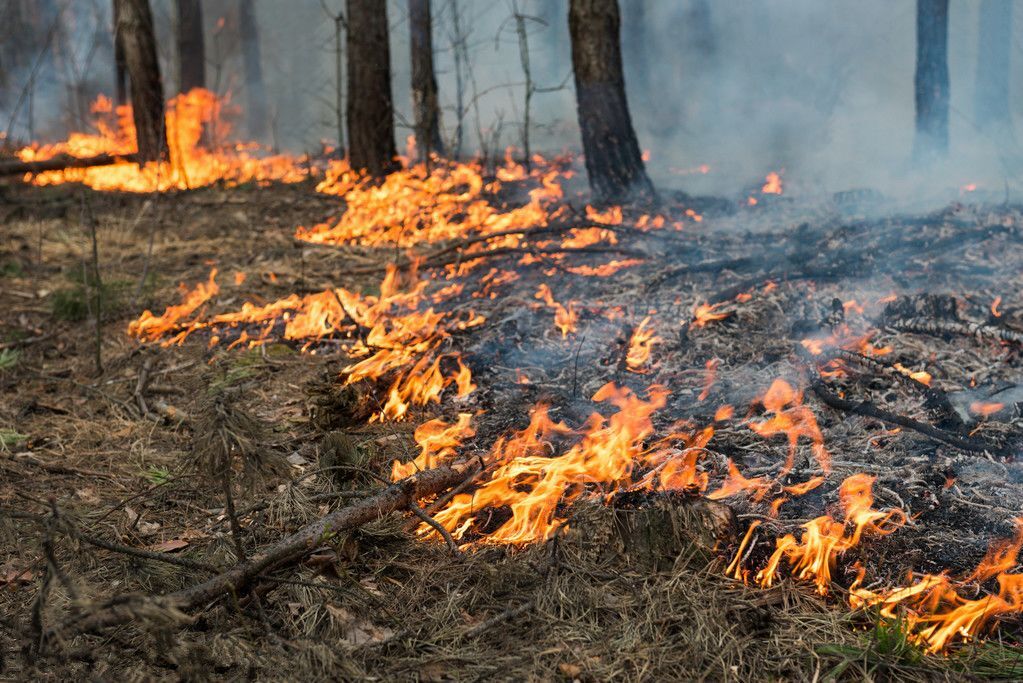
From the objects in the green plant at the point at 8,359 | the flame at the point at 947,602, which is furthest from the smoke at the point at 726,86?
the flame at the point at 947,602

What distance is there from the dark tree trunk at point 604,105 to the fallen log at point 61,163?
6.28 meters

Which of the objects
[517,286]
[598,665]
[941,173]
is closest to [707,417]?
[598,665]

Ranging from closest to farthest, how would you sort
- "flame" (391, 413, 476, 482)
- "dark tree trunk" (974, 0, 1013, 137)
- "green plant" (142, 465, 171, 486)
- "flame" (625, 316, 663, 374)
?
"flame" (391, 413, 476, 482) < "green plant" (142, 465, 171, 486) < "flame" (625, 316, 663, 374) < "dark tree trunk" (974, 0, 1013, 137)

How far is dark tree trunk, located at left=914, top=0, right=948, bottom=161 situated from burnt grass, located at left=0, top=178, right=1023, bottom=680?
3.30 m

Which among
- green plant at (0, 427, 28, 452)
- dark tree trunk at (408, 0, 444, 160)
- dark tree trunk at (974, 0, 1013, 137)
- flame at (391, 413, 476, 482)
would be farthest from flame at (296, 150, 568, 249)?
dark tree trunk at (974, 0, 1013, 137)

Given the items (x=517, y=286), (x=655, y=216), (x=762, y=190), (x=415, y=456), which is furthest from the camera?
(x=762, y=190)

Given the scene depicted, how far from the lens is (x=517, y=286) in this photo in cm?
562

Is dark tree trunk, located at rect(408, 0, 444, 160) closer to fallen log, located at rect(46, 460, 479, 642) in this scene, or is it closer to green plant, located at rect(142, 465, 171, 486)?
green plant, located at rect(142, 465, 171, 486)

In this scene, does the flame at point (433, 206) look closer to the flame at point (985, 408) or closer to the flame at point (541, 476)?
the flame at point (541, 476)

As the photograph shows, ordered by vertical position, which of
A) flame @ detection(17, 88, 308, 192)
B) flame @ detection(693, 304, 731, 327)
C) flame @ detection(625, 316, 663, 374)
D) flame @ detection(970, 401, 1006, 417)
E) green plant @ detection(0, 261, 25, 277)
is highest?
flame @ detection(17, 88, 308, 192)

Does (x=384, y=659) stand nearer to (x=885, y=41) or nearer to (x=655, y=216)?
(x=655, y=216)

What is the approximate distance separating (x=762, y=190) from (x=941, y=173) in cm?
223

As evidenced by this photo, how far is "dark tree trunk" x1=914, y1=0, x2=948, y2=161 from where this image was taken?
9328 millimetres

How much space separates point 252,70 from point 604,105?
17.4 m
